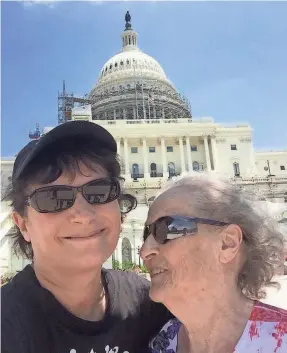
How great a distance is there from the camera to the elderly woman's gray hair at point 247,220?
2.91 metres

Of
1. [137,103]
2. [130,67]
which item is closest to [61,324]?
[137,103]

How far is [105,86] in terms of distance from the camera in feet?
232

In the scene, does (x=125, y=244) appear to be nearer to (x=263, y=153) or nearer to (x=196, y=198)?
(x=196, y=198)

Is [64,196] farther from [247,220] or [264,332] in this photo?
[264,332]

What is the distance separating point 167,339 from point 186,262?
0.64 m

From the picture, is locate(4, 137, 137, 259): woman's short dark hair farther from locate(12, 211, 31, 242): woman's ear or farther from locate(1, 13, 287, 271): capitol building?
locate(1, 13, 287, 271): capitol building

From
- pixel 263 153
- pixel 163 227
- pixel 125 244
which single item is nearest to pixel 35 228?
pixel 163 227

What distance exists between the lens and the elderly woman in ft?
9.11

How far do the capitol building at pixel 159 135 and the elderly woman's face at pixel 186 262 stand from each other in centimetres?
3869

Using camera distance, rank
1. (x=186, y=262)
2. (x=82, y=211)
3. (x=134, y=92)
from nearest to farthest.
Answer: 1. (x=82, y=211)
2. (x=186, y=262)
3. (x=134, y=92)

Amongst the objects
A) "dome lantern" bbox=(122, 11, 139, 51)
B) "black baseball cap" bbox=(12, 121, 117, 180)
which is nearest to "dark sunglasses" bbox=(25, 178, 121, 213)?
"black baseball cap" bbox=(12, 121, 117, 180)

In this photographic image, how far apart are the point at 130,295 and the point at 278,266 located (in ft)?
3.64

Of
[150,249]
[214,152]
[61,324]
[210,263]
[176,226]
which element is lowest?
[61,324]

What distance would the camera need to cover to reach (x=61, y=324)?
2.48m
